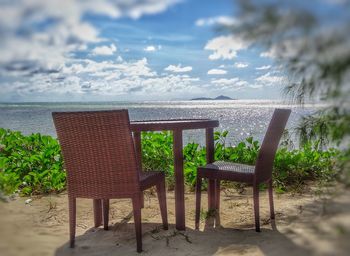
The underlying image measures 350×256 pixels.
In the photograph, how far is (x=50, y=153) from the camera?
5438 mm

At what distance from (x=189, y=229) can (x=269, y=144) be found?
37.9 inches

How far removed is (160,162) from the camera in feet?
18.1

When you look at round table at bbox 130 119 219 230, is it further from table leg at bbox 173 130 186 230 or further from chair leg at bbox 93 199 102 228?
chair leg at bbox 93 199 102 228

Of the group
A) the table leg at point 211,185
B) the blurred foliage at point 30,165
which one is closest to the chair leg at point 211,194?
the table leg at point 211,185

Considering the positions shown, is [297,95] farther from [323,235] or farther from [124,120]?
[323,235]

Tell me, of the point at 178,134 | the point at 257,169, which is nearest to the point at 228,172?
the point at 257,169

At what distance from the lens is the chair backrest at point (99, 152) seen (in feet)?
10.3

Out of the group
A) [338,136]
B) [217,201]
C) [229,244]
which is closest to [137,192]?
[229,244]

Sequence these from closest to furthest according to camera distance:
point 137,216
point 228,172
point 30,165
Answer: point 137,216
point 228,172
point 30,165

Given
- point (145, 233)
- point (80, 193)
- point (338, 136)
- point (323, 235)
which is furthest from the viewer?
point (145, 233)

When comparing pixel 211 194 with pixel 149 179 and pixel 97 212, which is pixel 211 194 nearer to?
pixel 149 179

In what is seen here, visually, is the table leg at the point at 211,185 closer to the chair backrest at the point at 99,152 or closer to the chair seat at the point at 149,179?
the chair seat at the point at 149,179

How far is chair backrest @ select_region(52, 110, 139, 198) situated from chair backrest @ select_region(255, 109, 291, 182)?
41.4 inches

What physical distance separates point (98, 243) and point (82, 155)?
28.2 inches
